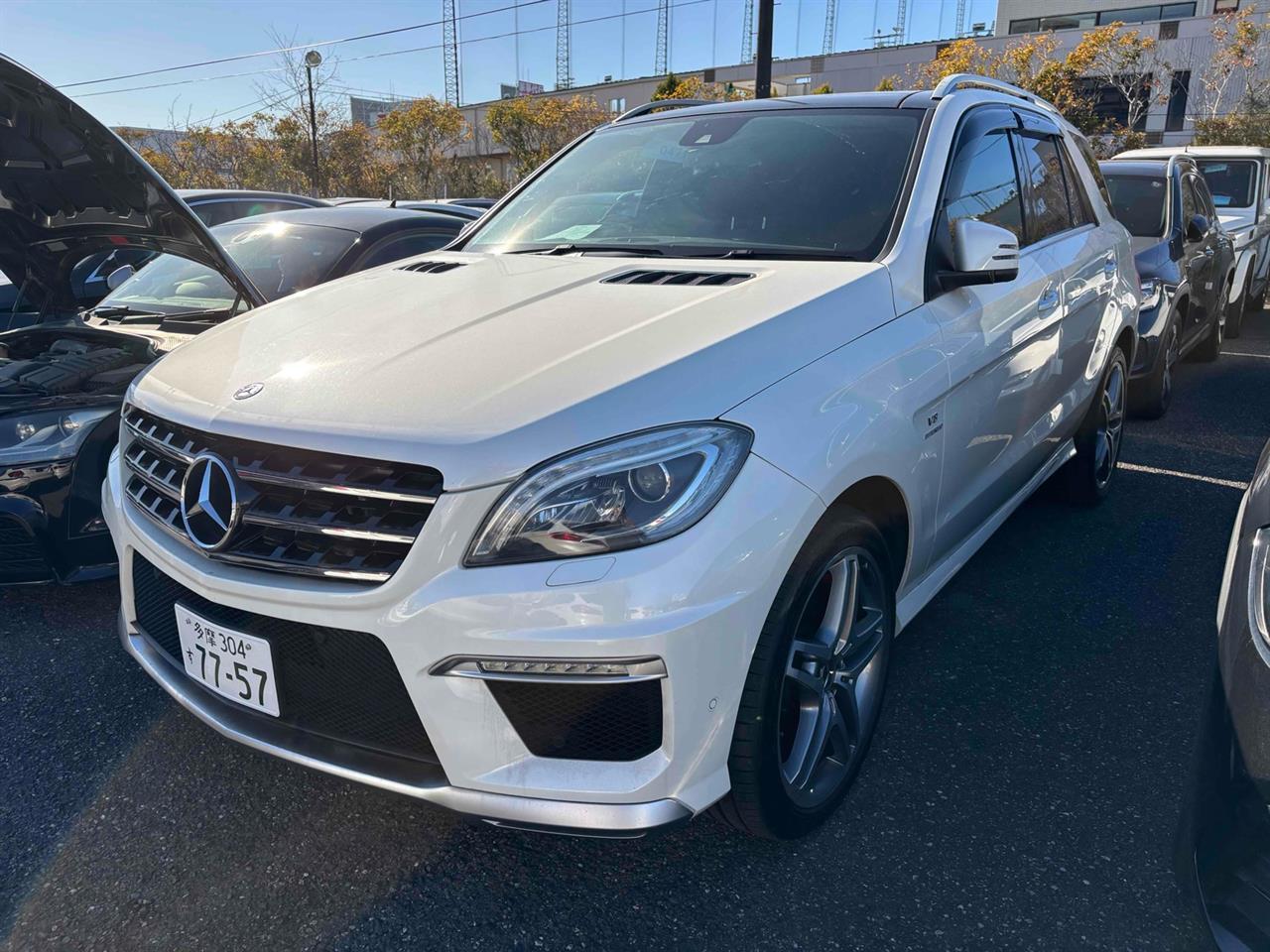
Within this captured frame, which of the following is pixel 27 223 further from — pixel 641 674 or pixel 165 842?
pixel 641 674

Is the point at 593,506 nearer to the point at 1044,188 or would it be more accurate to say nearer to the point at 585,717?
the point at 585,717

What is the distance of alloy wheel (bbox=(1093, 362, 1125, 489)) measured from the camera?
432 centimetres

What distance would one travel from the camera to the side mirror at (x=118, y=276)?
4732 mm

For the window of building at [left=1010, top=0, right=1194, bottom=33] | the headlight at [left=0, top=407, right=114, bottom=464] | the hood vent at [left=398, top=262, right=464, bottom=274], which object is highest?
the window of building at [left=1010, top=0, right=1194, bottom=33]

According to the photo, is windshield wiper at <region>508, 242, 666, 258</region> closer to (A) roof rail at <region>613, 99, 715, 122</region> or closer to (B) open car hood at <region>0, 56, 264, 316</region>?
(A) roof rail at <region>613, 99, 715, 122</region>

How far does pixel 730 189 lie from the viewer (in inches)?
120

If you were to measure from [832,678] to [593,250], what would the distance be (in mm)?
1572

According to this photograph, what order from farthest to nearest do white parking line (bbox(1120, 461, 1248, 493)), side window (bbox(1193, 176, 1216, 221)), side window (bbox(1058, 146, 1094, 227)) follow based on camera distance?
1. side window (bbox(1193, 176, 1216, 221))
2. white parking line (bbox(1120, 461, 1248, 493))
3. side window (bbox(1058, 146, 1094, 227))

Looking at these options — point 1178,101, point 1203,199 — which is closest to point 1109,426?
point 1203,199

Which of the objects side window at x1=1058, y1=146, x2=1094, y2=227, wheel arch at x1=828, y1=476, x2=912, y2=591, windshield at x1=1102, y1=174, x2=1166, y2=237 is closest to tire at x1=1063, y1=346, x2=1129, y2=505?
side window at x1=1058, y1=146, x2=1094, y2=227

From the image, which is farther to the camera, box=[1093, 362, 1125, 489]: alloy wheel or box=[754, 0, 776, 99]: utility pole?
box=[754, 0, 776, 99]: utility pole

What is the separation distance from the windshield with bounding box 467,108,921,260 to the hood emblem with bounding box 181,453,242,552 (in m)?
1.49

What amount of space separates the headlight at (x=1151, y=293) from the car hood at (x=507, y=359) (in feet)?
13.1

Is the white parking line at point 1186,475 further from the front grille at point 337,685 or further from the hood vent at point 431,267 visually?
the front grille at point 337,685
